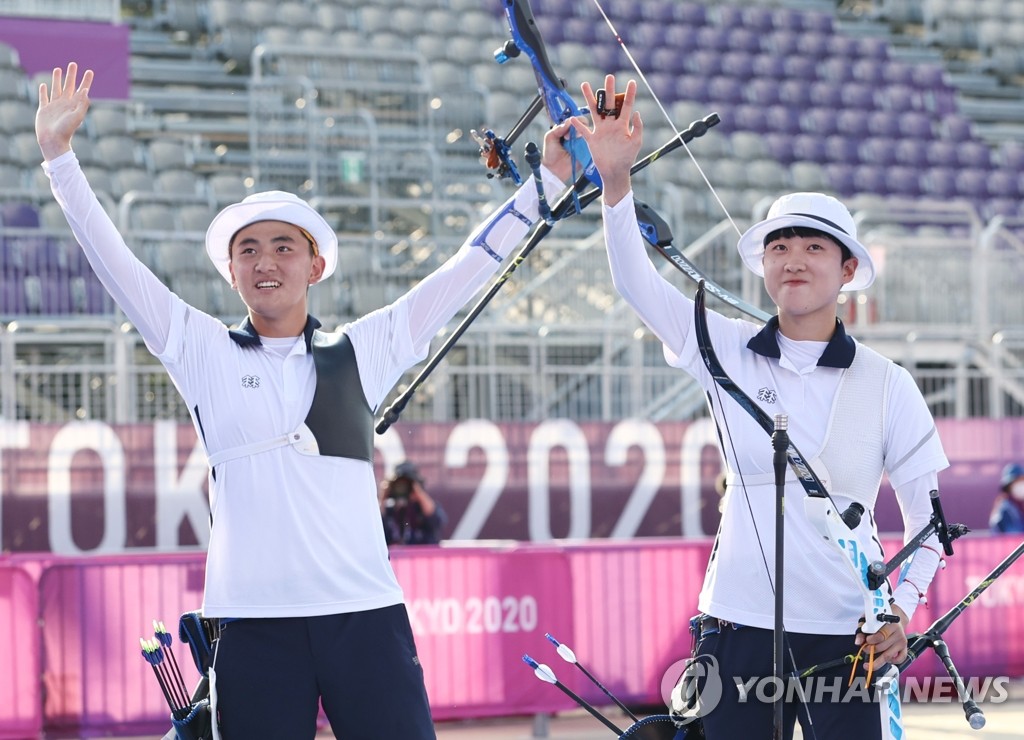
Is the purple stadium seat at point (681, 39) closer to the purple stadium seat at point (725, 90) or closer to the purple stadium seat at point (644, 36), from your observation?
the purple stadium seat at point (644, 36)

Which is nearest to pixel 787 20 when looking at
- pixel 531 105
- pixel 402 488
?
pixel 402 488

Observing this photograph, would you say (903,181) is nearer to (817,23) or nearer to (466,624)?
(817,23)

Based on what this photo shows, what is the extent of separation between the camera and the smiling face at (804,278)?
362cm

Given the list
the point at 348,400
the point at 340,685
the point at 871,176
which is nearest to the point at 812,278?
the point at 348,400

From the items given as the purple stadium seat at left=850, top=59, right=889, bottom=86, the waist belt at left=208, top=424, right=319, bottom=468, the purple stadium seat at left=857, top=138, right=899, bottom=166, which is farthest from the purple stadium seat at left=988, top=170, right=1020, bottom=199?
the waist belt at left=208, top=424, right=319, bottom=468

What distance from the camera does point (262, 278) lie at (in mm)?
3553

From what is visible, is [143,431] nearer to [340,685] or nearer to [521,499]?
[521,499]

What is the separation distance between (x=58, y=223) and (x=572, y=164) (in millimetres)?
10595

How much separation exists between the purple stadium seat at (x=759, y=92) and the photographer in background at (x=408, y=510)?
1005cm

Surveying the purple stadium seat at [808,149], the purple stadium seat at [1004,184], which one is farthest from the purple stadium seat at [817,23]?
the purple stadium seat at [1004,184]

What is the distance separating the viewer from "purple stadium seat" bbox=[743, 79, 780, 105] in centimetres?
1888

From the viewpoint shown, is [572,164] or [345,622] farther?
[572,164]

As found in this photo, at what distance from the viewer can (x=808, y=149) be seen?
18.3 metres

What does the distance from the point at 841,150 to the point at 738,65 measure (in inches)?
67.4
